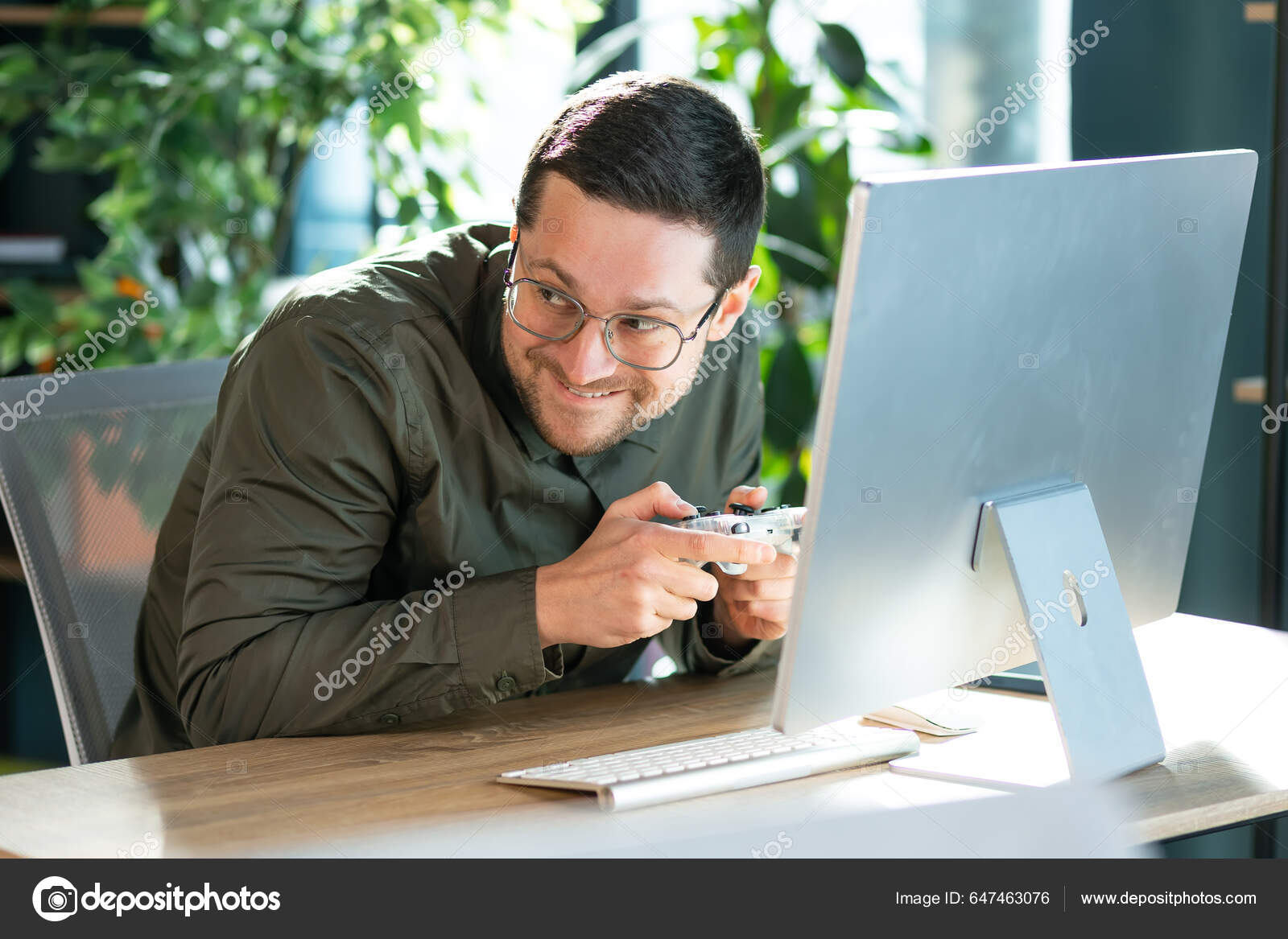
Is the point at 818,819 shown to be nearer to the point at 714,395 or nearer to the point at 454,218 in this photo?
the point at 714,395

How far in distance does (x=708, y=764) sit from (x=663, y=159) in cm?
55

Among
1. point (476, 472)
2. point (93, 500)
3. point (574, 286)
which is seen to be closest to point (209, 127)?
point (93, 500)

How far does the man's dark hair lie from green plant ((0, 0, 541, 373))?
1194mm

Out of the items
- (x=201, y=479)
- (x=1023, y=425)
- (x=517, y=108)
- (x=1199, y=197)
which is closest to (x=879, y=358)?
(x=1023, y=425)

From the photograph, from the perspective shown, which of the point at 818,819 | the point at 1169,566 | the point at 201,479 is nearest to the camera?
the point at 818,819

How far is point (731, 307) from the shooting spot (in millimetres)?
1386

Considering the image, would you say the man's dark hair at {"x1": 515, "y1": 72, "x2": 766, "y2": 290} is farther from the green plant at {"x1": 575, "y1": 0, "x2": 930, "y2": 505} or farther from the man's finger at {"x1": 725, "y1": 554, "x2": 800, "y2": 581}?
the green plant at {"x1": 575, "y1": 0, "x2": 930, "y2": 505}

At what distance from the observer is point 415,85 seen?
2.52 meters
